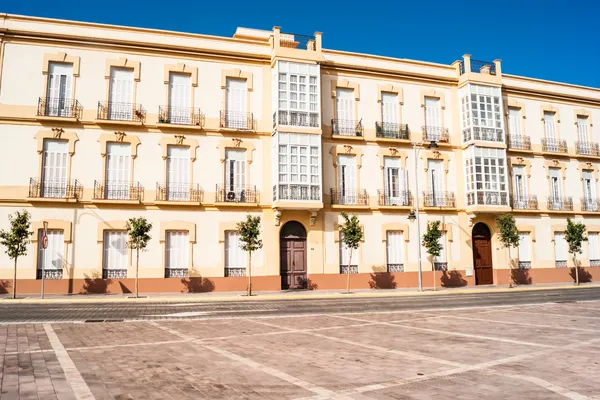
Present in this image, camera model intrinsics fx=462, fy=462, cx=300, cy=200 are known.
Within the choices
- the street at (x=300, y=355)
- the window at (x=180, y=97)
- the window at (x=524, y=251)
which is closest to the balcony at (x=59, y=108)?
the window at (x=180, y=97)

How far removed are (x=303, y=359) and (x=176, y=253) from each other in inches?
743

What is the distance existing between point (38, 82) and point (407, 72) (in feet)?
74.3

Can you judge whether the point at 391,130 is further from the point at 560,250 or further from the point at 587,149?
the point at 587,149

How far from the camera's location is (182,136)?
88.2 ft

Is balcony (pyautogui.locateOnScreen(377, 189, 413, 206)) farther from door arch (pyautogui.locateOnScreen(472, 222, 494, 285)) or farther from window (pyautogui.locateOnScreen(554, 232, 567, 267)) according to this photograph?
window (pyautogui.locateOnScreen(554, 232, 567, 267))

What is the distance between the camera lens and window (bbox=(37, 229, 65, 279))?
24188 mm

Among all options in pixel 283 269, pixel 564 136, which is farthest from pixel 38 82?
pixel 564 136

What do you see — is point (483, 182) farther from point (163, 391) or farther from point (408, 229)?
point (163, 391)

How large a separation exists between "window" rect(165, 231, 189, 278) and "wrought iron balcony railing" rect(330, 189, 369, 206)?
9.27 metres

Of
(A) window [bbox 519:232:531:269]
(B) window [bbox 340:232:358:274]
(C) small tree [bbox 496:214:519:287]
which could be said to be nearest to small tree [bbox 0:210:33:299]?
(B) window [bbox 340:232:358:274]

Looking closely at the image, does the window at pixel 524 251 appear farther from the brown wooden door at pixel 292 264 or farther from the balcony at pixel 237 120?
the balcony at pixel 237 120

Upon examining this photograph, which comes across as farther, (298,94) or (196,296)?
(298,94)

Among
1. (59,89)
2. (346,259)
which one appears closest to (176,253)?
(346,259)

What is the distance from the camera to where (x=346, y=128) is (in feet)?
97.9
